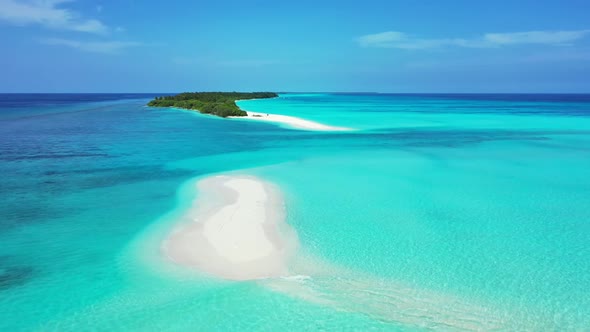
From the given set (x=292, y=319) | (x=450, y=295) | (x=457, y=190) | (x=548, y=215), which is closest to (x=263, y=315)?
(x=292, y=319)

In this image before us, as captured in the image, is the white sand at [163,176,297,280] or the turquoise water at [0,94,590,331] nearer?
the turquoise water at [0,94,590,331]

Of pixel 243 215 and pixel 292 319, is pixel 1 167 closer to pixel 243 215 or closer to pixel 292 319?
pixel 243 215

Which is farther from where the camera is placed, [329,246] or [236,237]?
[236,237]

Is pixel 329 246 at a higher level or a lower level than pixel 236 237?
lower

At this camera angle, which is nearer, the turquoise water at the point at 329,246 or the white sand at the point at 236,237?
the turquoise water at the point at 329,246
